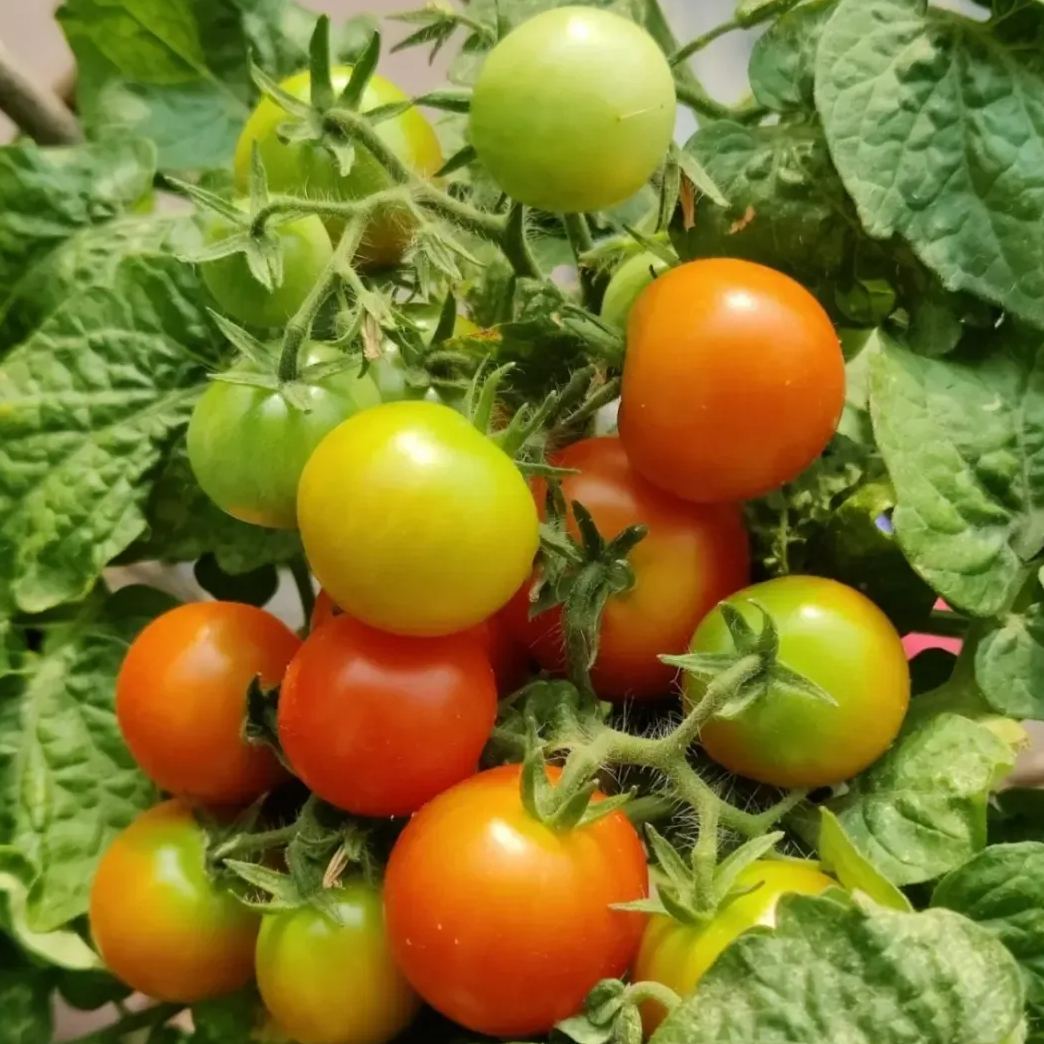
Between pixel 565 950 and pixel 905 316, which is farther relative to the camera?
pixel 905 316

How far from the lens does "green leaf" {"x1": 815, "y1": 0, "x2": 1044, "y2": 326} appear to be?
19.2 inches

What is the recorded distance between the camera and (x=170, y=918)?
0.49 m

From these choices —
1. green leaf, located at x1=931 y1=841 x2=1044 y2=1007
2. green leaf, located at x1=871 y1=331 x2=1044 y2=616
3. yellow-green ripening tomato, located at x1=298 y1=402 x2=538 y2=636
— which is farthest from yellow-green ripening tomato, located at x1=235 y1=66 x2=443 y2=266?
green leaf, located at x1=931 y1=841 x2=1044 y2=1007

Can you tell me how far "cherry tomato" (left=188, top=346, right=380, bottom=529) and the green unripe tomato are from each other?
13cm

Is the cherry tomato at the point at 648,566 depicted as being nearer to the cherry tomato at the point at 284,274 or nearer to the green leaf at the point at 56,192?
the cherry tomato at the point at 284,274

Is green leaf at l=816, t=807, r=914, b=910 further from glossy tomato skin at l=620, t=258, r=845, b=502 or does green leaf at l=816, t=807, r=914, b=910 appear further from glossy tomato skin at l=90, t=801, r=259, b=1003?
glossy tomato skin at l=90, t=801, r=259, b=1003

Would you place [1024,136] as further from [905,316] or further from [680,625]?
[680,625]

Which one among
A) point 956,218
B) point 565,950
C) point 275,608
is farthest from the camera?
point 275,608

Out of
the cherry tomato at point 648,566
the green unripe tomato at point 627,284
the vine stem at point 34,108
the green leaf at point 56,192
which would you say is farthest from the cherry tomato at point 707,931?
the vine stem at point 34,108

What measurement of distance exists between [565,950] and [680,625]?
0.15 m

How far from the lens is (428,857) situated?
0.41 meters

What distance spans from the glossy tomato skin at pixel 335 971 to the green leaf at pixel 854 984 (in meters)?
0.14

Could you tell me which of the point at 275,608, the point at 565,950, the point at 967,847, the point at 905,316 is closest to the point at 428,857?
the point at 565,950

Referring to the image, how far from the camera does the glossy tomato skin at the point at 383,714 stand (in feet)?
1.38
